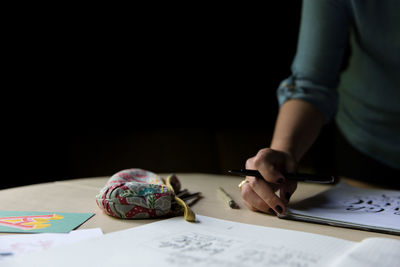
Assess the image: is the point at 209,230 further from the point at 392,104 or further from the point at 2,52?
the point at 2,52

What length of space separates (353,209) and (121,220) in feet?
1.22

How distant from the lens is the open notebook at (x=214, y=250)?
1.21 ft

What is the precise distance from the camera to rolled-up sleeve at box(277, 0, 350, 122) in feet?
3.04

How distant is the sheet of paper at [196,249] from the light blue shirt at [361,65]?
1.78 feet

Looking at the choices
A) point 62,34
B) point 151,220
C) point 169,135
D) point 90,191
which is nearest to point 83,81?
point 62,34

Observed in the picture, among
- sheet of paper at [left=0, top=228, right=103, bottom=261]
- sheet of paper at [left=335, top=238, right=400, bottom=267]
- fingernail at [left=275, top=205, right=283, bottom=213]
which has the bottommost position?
fingernail at [left=275, top=205, right=283, bottom=213]

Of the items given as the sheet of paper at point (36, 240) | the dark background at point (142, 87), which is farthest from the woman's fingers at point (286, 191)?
the dark background at point (142, 87)

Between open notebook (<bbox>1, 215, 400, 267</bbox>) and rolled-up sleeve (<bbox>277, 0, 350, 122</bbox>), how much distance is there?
1.78 feet

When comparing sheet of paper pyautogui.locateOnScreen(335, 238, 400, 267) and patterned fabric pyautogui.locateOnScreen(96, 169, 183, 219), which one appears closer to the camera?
sheet of paper pyautogui.locateOnScreen(335, 238, 400, 267)

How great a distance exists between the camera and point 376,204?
2.08 feet

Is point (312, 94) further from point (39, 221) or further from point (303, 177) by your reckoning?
point (39, 221)

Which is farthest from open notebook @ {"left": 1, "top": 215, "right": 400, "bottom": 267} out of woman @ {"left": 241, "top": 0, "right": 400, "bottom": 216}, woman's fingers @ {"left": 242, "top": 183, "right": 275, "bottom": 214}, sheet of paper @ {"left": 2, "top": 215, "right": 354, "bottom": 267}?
woman @ {"left": 241, "top": 0, "right": 400, "bottom": 216}

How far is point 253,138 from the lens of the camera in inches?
71.2

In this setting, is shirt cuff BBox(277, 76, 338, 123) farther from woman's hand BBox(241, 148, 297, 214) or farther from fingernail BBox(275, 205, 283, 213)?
fingernail BBox(275, 205, 283, 213)
